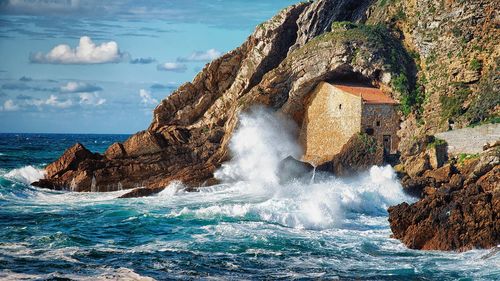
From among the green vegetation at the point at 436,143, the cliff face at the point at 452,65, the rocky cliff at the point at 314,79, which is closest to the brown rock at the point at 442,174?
the green vegetation at the point at 436,143

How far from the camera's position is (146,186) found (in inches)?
1570

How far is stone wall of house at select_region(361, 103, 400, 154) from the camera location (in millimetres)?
40812

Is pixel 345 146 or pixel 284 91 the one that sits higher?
pixel 284 91

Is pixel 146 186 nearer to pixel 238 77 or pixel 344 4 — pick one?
pixel 238 77

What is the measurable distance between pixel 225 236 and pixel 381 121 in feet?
55.1

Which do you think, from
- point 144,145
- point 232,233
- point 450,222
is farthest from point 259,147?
point 450,222

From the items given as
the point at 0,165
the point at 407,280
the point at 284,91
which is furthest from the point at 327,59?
the point at 0,165

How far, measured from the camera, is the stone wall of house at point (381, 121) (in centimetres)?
4081

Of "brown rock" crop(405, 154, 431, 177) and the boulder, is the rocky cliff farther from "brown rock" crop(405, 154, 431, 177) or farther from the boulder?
the boulder

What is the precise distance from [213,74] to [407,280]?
26.5m

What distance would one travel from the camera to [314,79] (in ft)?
140

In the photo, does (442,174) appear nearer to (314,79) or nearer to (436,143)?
(436,143)

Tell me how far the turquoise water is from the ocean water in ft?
0.12

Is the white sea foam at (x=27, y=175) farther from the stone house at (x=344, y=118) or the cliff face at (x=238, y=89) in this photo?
the stone house at (x=344, y=118)
